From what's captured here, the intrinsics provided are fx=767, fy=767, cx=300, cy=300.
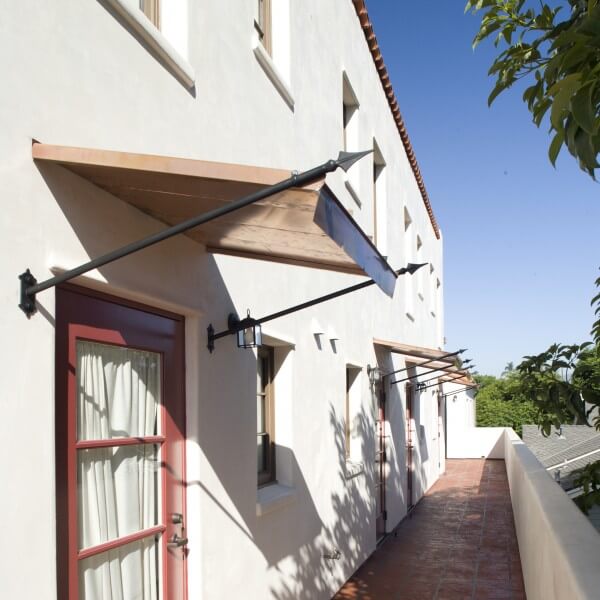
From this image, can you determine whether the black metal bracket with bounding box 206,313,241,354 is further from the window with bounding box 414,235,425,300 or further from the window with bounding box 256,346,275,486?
the window with bounding box 414,235,425,300

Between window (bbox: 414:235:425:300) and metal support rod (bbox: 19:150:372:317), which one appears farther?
window (bbox: 414:235:425:300)

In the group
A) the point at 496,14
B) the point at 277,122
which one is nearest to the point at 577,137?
the point at 496,14

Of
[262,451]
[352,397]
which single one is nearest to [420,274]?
[352,397]

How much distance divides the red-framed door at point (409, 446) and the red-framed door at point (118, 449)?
1148 cm

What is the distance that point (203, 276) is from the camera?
5055mm

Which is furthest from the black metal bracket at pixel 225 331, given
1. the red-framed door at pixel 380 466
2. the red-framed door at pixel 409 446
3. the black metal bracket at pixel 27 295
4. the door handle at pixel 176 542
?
the red-framed door at pixel 409 446

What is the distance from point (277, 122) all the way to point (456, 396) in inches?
1027

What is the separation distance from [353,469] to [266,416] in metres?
3.17

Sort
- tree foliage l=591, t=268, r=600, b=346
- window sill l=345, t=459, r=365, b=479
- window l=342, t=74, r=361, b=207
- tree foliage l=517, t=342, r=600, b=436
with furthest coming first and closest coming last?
window l=342, t=74, r=361, b=207 < window sill l=345, t=459, r=365, b=479 < tree foliage l=591, t=268, r=600, b=346 < tree foliage l=517, t=342, r=600, b=436

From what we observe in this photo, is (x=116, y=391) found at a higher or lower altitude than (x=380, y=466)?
higher

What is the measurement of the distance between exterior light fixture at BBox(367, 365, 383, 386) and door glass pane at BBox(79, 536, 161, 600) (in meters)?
7.01

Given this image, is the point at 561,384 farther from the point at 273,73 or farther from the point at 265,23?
the point at 265,23

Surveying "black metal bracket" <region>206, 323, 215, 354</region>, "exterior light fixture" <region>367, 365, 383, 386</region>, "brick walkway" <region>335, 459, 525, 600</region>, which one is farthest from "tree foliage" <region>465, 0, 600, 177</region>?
"exterior light fixture" <region>367, 365, 383, 386</region>

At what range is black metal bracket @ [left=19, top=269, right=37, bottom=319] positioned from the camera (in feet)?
9.95
